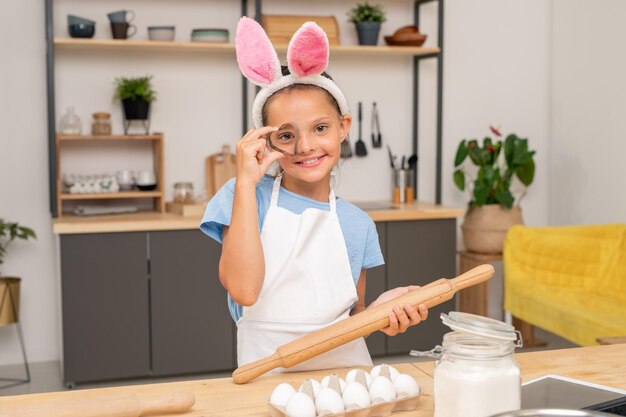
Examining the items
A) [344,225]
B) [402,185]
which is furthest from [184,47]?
[344,225]

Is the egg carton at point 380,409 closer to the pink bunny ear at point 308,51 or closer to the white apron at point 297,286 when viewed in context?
the white apron at point 297,286

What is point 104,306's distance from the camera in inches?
154

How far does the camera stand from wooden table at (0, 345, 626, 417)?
131 centimetres

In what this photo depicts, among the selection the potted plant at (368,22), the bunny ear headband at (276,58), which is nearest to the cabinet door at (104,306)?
the potted plant at (368,22)

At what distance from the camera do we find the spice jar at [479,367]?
1110 mm

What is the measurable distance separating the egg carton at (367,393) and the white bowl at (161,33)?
123 inches

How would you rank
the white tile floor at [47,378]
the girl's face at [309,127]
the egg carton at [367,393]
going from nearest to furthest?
the egg carton at [367,393] < the girl's face at [309,127] < the white tile floor at [47,378]

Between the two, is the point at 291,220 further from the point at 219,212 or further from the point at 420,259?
the point at 420,259

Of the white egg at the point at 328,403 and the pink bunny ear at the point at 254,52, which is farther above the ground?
the pink bunny ear at the point at 254,52

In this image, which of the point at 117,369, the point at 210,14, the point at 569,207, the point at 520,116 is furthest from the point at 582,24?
the point at 117,369

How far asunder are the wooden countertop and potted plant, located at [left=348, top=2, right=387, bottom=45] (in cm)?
87

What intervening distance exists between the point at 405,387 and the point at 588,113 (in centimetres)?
374

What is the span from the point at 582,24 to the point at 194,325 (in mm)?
2618

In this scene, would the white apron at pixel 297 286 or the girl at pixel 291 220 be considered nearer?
the girl at pixel 291 220
